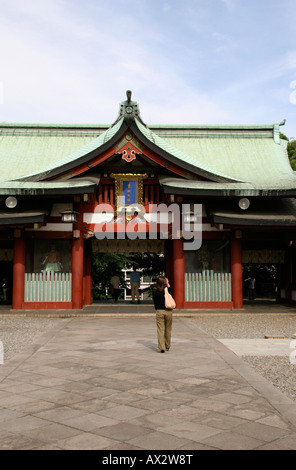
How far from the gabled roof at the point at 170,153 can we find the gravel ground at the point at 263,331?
480 centimetres

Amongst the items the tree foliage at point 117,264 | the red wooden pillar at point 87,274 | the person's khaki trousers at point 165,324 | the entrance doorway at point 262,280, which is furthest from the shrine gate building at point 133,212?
the tree foliage at point 117,264

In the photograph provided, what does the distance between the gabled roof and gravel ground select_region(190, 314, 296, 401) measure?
15.7ft

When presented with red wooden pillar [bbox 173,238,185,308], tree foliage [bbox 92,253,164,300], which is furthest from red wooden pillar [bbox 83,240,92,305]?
Answer: tree foliage [bbox 92,253,164,300]

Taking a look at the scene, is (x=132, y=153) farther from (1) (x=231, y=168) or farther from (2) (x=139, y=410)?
(2) (x=139, y=410)

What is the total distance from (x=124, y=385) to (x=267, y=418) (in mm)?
2328

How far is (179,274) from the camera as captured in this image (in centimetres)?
1839

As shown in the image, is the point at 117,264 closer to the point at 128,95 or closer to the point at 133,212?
the point at 133,212

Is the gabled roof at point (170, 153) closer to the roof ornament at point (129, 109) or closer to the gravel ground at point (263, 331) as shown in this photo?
the roof ornament at point (129, 109)

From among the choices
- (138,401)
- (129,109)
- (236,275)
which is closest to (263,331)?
(236,275)

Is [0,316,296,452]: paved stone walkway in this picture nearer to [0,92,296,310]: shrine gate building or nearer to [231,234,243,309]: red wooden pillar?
[0,92,296,310]: shrine gate building

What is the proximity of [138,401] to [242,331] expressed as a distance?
25.2 ft

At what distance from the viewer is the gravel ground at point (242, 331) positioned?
314 inches

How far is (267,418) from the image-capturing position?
545cm
